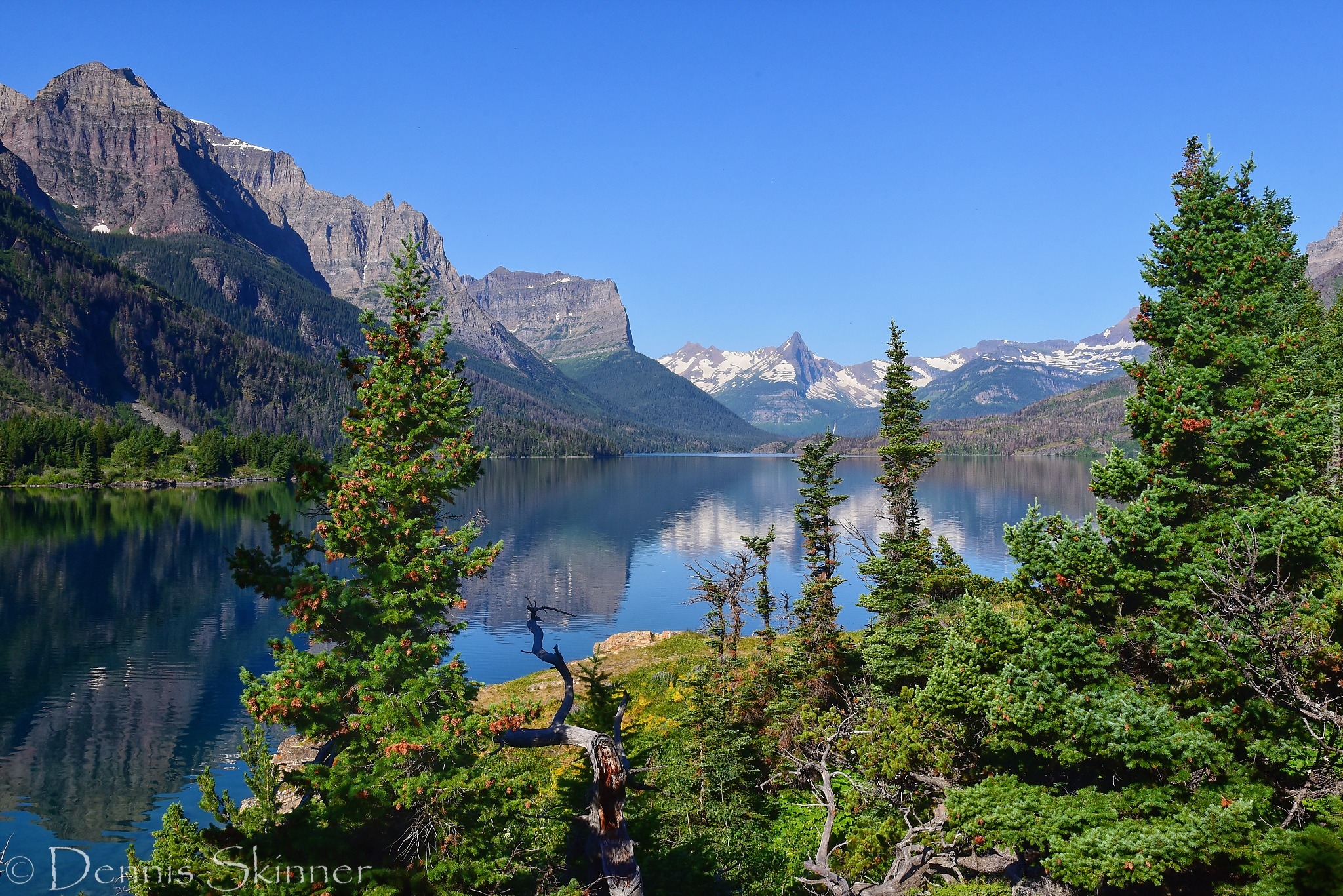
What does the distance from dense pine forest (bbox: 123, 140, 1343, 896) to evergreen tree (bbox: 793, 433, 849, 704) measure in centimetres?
1030

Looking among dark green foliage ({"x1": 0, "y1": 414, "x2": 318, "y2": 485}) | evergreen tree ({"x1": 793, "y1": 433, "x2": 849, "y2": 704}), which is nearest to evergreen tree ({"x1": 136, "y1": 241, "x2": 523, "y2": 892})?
evergreen tree ({"x1": 793, "y1": 433, "x2": 849, "y2": 704})

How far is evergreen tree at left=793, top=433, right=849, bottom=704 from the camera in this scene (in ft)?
121

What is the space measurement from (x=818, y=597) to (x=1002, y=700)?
20341 millimetres

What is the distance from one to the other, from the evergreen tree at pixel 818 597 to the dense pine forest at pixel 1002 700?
1030 cm

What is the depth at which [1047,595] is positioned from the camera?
20.6 meters

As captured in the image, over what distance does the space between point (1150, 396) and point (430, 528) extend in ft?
63.4

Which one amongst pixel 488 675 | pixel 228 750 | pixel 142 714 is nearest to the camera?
pixel 228 750

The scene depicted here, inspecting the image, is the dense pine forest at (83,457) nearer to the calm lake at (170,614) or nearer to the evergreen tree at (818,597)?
the calm lake at (170,614)

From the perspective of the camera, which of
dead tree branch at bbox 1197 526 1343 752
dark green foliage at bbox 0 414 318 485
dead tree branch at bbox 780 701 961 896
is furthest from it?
dark green foliage at bbox 0 414 318 485

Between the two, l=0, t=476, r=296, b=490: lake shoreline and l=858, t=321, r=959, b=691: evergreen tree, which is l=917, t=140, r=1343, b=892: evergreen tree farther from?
l=0, t=476, r=296, b=490: lake shoreline

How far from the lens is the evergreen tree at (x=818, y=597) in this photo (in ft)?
121

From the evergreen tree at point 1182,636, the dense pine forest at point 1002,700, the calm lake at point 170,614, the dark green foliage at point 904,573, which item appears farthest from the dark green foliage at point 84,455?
the evergreen tree at point 1182,636

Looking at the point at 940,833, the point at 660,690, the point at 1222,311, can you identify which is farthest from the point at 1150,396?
the point at 660,690

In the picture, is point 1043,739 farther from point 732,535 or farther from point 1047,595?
point 732,535
